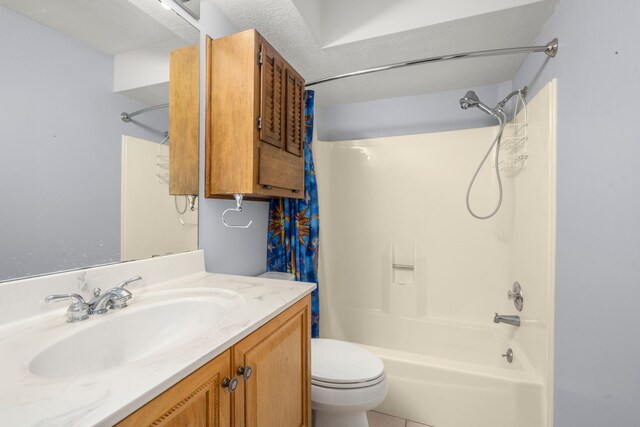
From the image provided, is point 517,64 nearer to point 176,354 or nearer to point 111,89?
point 111,89

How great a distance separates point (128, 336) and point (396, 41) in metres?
1.87

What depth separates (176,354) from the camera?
0.59m

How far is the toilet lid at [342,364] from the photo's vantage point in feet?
4.12

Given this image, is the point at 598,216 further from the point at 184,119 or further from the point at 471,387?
the point at 184,119

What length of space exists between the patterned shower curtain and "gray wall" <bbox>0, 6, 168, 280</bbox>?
0.92 metres

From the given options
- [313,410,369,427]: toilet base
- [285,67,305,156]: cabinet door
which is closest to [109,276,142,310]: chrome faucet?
[285,67,305,156]: cabinet door

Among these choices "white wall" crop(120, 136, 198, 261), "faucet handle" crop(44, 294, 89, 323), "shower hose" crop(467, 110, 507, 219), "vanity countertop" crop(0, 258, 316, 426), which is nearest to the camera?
"vanity countertop" crop(0, 258, 316, 426)

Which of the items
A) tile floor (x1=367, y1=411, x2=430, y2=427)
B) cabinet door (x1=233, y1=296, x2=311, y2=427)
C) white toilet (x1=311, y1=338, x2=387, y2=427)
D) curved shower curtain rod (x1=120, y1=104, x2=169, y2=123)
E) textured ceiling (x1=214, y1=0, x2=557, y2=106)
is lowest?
tile floor (x1=367, y1=411, x2=430, y2=427)

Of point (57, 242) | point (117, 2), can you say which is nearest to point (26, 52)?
point (117, 2)

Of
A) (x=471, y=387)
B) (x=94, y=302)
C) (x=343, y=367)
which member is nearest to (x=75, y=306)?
(x=94, y=302)

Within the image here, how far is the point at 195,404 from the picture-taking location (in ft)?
1.93

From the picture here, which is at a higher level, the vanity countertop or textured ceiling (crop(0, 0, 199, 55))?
textured ceiling (crop(0, 0, 199, 55))

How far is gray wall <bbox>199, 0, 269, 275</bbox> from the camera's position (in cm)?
130

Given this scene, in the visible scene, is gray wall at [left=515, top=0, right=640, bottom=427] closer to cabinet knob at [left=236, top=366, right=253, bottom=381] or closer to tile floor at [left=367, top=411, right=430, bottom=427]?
tile floor at [left=367, top=411, right=430, bottom=427]
